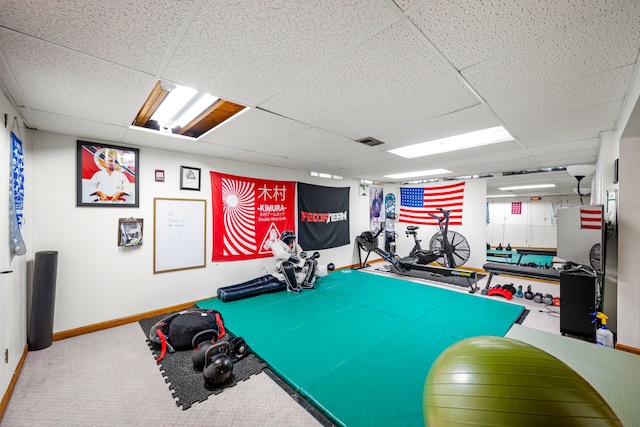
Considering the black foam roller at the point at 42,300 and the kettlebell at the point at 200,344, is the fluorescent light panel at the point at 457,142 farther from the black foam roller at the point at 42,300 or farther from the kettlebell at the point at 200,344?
the black foam roller at the point at 42,300

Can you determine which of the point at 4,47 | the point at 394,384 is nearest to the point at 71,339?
the point at 4,47

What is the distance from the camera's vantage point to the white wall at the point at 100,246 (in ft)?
10.1

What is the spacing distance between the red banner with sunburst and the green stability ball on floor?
4102 mm

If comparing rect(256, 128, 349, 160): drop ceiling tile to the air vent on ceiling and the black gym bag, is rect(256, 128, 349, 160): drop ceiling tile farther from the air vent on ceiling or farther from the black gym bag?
the black gym bag

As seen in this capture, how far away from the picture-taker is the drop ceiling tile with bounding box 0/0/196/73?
47.2 inches

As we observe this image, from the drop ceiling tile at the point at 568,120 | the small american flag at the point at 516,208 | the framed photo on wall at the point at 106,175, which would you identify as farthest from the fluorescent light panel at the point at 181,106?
the small american flag at the point at 516,208

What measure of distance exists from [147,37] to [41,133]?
112 inches

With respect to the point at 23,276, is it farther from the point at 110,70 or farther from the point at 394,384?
the point at 394,384

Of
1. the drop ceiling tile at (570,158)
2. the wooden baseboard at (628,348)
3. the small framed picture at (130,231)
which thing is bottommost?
the wooden baseboard at (628,348)

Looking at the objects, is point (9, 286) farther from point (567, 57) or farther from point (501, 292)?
point (501, 292)

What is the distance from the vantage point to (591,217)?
2.92 m

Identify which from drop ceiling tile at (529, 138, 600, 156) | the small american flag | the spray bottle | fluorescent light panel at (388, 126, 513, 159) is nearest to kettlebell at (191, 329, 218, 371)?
fluorescent light panel at (388, 126, 513, 159)

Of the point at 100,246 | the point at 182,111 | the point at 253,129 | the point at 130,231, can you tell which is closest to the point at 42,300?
the point at 100,246

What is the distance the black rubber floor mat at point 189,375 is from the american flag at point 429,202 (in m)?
6.33
